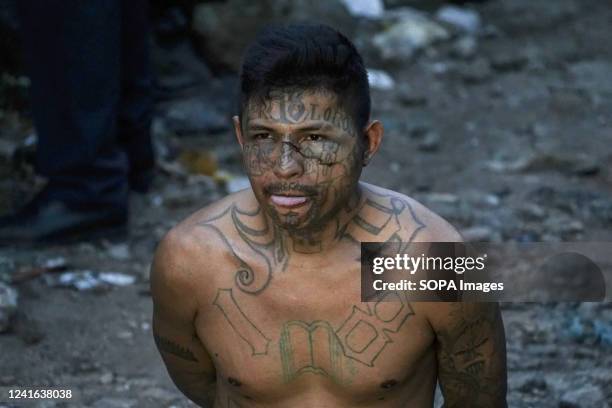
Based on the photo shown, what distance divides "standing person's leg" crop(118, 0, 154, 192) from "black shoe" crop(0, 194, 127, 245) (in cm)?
49

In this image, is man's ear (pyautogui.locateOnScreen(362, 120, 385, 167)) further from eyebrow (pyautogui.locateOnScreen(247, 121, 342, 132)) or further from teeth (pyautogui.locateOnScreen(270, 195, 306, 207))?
teeth (pyautogui.locateOnScreen(270, 195, 306, 207))

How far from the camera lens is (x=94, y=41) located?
453 centimetres

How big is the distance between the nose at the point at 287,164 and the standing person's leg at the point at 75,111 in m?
2.24

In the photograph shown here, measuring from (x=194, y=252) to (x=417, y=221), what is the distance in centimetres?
54

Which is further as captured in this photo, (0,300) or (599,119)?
(599,119)

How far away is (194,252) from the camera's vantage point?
2.75 metres

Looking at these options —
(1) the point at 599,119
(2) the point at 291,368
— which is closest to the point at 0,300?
(2) the point at 291,368

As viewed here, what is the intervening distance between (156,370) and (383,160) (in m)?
2.22

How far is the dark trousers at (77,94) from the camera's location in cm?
450

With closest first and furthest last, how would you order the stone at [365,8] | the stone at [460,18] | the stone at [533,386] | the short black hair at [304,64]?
the short black hair at [304,64] < the stone at [533,386] < the stone at [365,8] < the stone at [460,18]

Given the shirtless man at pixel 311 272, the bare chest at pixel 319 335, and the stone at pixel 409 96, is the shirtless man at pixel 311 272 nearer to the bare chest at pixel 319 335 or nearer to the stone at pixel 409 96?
the bare chest at pixel 319 335

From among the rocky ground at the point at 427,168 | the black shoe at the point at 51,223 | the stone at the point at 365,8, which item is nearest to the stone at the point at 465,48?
the rocky ground at the point at 427,168

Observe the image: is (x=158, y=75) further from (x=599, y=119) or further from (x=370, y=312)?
(x=370, y=312)

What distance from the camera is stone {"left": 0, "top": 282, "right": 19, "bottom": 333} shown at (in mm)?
3969
